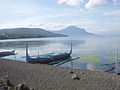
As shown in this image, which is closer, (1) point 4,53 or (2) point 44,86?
(2) point 44,86

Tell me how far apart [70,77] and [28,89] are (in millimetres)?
3501

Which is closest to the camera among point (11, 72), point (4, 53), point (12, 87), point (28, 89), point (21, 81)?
point (28, 89)

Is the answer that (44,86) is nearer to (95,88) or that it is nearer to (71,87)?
(71,87)

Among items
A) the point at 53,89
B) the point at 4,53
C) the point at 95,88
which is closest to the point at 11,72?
the point at 53,89

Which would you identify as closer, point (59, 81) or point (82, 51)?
point (59, 81)

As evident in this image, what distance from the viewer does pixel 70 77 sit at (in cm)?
1141

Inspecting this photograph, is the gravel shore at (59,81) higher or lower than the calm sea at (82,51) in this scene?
→ higher

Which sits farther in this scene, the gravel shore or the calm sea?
the calm sea

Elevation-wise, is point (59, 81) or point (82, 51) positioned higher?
point (59, 81)

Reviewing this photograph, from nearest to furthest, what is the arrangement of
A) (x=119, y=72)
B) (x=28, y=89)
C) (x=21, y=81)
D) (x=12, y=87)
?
(x=28, y=89) → (x=12, y=87) → (x=21, y=81) → (x=119, y=72)

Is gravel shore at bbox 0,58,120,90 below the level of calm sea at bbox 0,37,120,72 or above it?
above

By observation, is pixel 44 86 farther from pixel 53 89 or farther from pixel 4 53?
pixel 4 53

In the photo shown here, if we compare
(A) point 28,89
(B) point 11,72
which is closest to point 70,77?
(A) point 28,89

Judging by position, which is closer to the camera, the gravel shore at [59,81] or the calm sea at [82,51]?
the gravel shore at [59,81]
